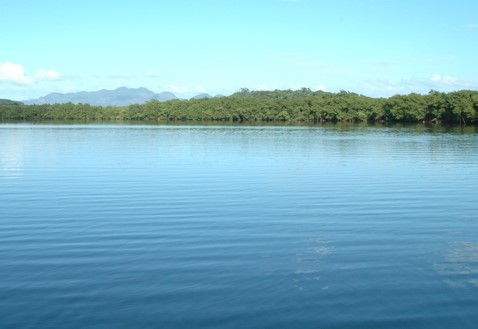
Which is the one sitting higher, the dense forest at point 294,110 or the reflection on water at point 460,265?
the dense forest at point 294,110

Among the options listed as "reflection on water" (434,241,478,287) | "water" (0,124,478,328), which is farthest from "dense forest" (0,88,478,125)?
"reflection on water" (434,241,478,287)

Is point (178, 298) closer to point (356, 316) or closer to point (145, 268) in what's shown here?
point (145, 268)

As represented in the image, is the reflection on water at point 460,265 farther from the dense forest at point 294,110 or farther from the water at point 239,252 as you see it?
the dense forest at point 294,110

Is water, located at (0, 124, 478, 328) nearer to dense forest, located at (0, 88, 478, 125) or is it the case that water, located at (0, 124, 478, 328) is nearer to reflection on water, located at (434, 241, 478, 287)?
reflection on water, located at (434, 241, 478, 287)

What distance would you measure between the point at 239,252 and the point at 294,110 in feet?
365

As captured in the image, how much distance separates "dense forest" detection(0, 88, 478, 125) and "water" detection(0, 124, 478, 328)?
249ft

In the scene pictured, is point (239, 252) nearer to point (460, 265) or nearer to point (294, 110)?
point (460, 265)

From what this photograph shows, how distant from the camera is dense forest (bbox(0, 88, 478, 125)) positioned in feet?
298

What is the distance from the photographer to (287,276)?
26.9 ft

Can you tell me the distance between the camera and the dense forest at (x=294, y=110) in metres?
90.9

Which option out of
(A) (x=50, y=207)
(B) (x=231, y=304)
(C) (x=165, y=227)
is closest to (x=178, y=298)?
(B) (x=231, y=304)

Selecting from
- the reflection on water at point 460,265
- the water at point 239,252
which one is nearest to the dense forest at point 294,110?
the water at point 239,252

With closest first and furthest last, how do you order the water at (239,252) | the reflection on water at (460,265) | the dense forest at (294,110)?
the water at (239,252) → the reflection on water at (460,265) → the dense forest at (294,110)

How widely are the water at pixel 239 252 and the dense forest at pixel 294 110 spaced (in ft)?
249
